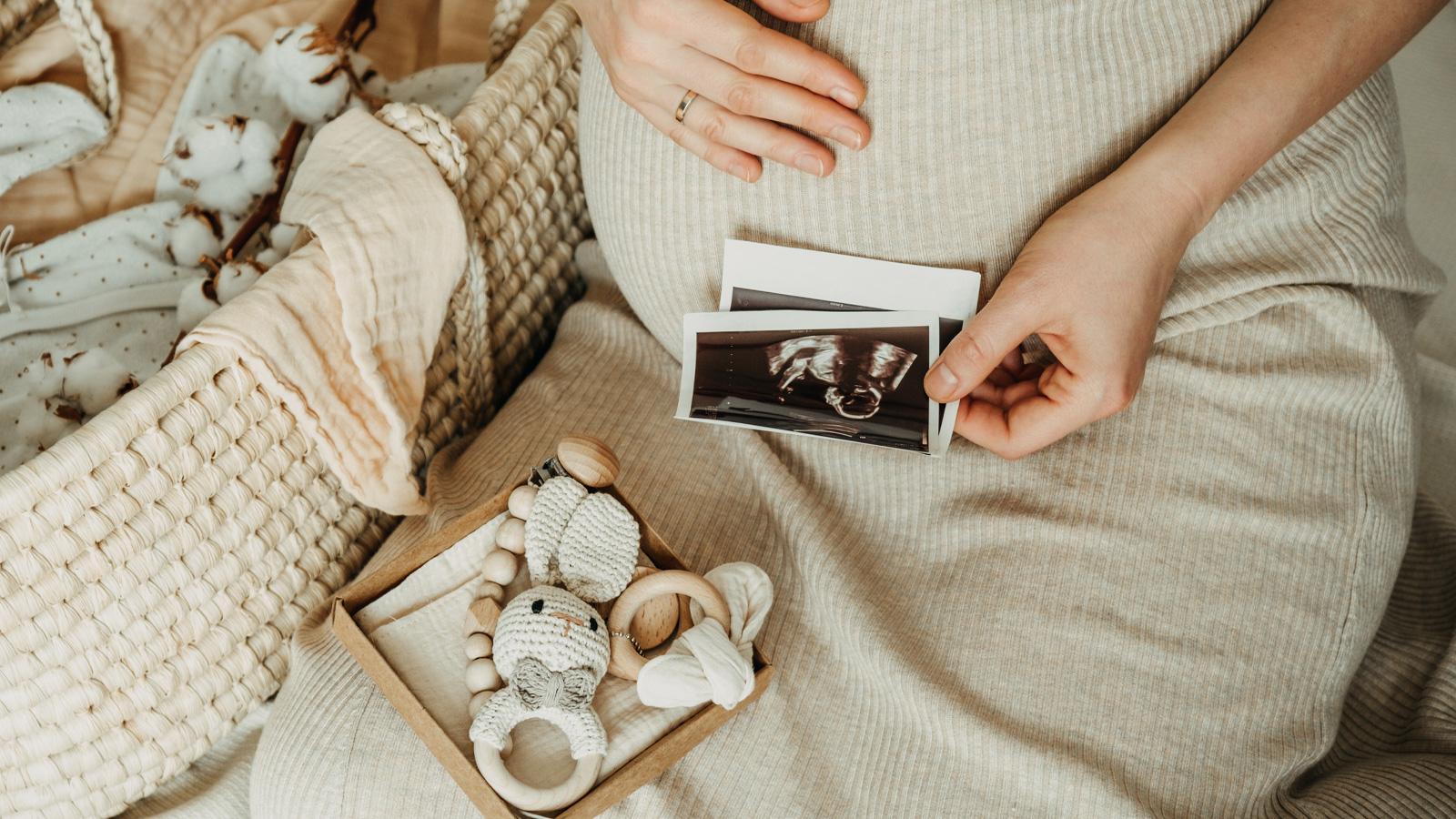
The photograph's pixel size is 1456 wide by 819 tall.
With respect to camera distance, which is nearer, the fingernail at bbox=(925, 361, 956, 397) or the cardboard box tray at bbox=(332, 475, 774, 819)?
the cardboard box tray at bbox=(332, 475, 774, 819)

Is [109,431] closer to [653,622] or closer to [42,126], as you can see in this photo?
[653,622]

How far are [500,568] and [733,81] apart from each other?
407mm

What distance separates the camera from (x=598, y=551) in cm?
65

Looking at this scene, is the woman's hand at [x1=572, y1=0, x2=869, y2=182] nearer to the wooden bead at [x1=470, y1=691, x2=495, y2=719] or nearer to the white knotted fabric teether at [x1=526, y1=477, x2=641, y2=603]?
the white knotted fabric teether at [x1=526, y1=477, x2=641, y2=603]

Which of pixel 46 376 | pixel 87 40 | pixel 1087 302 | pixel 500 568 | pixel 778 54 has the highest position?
pixel 778 54

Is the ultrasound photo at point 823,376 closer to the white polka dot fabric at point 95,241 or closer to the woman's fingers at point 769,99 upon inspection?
the woman's fingers at point 769,99

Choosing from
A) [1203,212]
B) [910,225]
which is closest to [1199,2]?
[1203,212]

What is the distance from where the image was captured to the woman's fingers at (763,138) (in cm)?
71

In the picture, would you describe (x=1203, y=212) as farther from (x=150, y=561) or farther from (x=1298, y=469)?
(x=150, y=561)

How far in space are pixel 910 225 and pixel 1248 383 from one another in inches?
12.2

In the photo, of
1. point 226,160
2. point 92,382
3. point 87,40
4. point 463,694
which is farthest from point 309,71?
point 463,694

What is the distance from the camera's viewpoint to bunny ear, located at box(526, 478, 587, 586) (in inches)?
26.0

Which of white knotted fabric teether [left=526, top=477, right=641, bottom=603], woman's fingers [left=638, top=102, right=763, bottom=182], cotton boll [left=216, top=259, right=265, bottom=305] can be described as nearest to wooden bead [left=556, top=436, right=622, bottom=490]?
white knotted fabric teether [left=526, top=477, right=641, bottom=603]

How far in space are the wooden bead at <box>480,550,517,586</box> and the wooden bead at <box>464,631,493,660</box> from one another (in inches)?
1.7
